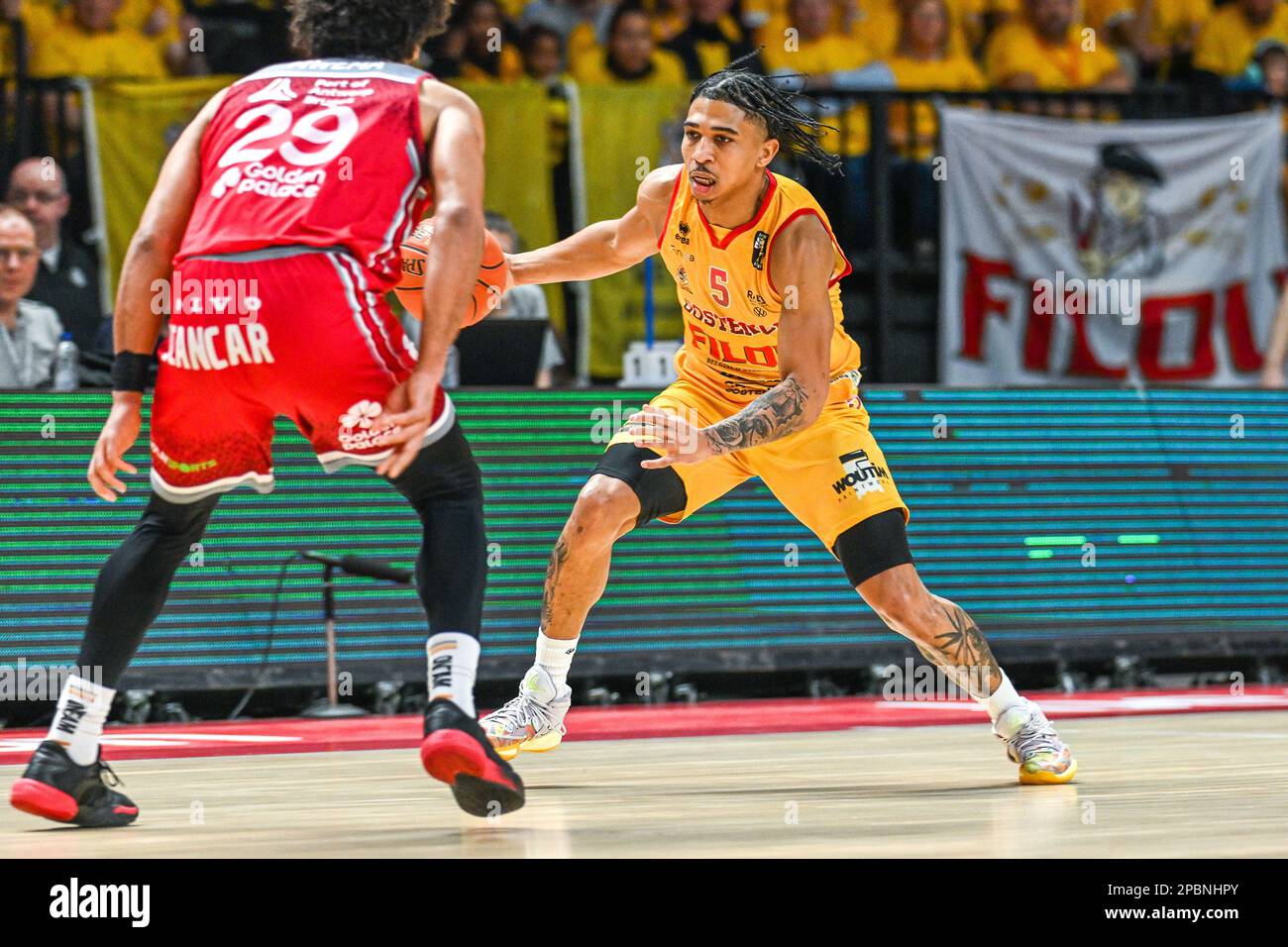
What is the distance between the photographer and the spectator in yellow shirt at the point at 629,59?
419 inches

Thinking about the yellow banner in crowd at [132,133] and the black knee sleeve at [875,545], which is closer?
the black knee sleeve at [875,545]

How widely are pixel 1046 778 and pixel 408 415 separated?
223 cm

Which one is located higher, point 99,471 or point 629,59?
point 629,59

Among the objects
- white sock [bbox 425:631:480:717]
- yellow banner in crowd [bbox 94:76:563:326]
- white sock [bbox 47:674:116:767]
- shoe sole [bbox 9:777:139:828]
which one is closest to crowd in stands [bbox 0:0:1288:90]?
yellow banner in crowd [bbox 94:76:563:326]

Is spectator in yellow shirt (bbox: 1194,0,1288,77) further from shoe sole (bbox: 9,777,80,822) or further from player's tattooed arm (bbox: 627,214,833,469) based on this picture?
shoe sole (bbox: 9,777,80,822)

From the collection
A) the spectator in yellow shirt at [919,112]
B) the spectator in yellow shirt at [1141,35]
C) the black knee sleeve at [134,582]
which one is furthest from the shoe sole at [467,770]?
the spectator in yellow shirt at [1141,35]

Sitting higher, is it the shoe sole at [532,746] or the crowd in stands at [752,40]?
the crowd in stands at [752,40]

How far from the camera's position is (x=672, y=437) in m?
4.72

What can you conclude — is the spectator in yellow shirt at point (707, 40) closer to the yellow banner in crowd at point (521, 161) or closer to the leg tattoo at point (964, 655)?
the yellow banner in crowd at point (521, 161)

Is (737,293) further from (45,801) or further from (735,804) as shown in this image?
(45,801)

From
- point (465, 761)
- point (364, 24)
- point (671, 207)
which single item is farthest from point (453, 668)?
point (671, 207)
